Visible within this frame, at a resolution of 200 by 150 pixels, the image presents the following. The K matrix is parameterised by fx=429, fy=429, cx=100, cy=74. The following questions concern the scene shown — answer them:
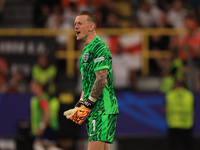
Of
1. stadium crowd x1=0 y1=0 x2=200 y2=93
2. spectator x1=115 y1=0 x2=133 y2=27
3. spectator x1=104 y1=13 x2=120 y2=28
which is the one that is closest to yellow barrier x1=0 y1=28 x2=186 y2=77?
stadium crowd x1=0 y1=0 x2=200 y2=93

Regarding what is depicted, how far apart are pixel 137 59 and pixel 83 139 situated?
2.75 m

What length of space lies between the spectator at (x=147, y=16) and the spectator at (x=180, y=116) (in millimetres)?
3984

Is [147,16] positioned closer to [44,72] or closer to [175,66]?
[175,66]

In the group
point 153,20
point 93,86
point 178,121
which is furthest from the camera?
point 153,20

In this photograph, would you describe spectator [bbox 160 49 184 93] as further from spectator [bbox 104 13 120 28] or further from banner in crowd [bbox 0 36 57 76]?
banner in crowd [bbox 0 36 57 76]

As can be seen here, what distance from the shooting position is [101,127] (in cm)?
478

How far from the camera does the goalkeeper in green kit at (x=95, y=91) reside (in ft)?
15.4

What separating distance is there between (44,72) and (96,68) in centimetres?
740

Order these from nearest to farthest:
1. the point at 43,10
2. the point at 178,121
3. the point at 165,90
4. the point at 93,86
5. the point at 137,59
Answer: the point at 93,86
the point at 178,121
the point at 165,90
the point at 137,59
the point at 43,10

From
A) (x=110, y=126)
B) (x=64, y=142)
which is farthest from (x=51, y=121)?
(x=110, y=126)

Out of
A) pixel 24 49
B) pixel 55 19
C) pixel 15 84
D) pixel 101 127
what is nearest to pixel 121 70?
pixel 15 84

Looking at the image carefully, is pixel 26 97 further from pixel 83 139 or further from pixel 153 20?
pixel 153 20

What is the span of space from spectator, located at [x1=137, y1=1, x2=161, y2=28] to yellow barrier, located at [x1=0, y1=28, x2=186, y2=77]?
82 centimetres

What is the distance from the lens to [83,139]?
37.4 ft
